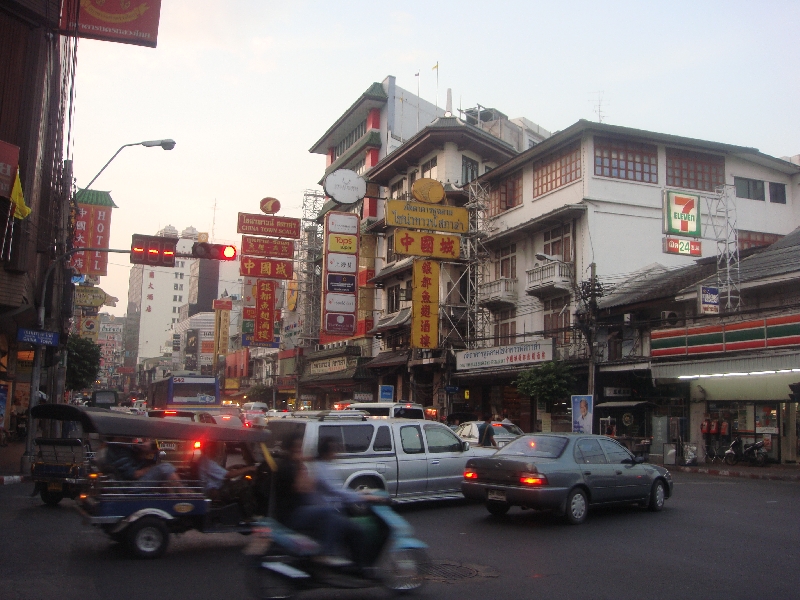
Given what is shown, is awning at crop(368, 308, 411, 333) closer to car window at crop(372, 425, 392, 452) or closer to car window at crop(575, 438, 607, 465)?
car window at crop(372, 425, 392, 452)

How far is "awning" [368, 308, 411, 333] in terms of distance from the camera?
146 feet

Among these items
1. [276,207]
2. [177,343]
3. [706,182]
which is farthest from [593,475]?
[177,343]

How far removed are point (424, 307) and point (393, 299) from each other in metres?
13.1

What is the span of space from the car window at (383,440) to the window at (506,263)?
2554cm

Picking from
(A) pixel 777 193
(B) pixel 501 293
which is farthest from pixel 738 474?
(A) pixel 777 193

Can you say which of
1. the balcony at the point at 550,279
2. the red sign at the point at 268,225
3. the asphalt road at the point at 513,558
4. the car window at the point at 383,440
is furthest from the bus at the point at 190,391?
the car window at the point at 383,440

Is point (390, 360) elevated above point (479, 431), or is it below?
above

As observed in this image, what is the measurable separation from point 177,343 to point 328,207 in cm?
7040

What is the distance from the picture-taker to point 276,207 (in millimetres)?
52500

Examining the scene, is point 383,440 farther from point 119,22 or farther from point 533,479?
point 119,22

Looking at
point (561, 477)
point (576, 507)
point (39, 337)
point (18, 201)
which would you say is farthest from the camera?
point (39, 337)

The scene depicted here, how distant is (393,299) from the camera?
49.1 metres

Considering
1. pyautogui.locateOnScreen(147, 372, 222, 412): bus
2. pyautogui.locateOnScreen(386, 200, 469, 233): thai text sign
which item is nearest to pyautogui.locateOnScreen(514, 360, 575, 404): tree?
pyautogui.locateOnScreen(386, 200, 469, 233): thai text sign

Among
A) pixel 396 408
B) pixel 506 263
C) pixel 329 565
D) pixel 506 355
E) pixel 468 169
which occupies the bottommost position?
pixel 329 565
